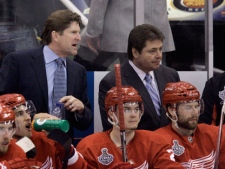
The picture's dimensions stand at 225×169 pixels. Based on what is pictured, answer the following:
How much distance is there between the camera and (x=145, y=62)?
6867 mm

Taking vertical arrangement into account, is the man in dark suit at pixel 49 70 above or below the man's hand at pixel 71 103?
above

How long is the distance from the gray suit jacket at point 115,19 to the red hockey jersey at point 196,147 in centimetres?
136

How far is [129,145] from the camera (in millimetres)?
6168

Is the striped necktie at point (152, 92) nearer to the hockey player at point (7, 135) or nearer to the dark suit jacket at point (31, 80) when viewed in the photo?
the dark suit jacket at point (31, 80)

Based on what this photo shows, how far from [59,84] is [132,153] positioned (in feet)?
3.11

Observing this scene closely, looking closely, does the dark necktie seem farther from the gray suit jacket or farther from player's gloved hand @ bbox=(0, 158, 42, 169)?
player's gloved hand @ bbox=(0, 158, 42, 169)

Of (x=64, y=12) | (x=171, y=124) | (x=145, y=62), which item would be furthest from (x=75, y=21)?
(x=171, y=124)

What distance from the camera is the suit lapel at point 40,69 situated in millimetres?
6723

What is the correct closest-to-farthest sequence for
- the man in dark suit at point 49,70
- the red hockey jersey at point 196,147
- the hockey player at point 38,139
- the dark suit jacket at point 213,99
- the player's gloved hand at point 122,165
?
the player's gloved hand at point 122,165, the hockey player at point 38,139, the red hockey jersey at point 196,147, the man in dark suit at point 49,70, the dark suit jacket at point 213,99

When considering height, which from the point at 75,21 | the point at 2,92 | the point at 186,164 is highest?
the point at 75,21

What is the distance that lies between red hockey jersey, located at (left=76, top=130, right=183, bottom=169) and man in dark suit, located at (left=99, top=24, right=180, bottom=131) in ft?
1.98

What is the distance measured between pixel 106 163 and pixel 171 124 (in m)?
0.72

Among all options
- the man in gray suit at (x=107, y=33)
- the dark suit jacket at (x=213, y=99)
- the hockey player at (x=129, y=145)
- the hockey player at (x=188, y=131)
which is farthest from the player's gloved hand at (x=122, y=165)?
the man in gray suit at (x=107, y=33)

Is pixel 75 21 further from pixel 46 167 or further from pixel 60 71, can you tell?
pixel 46 167
